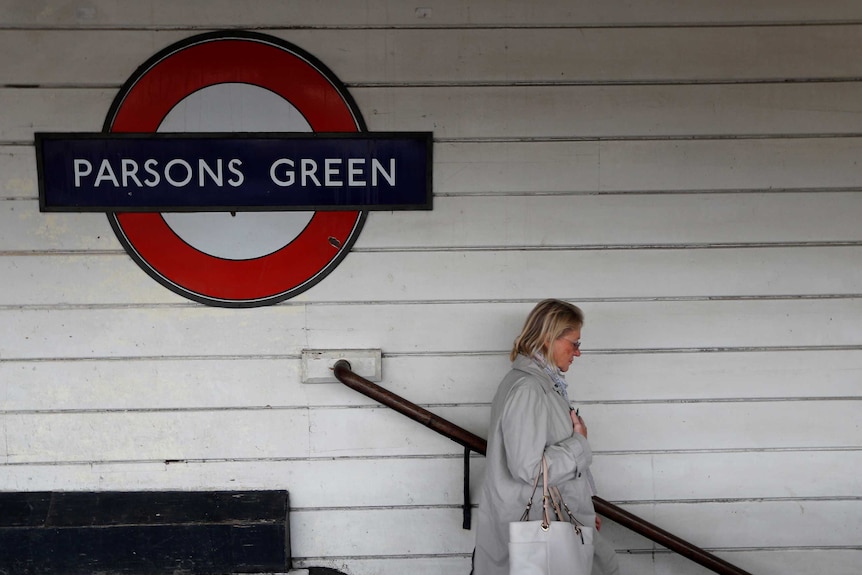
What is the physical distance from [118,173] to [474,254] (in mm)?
1164

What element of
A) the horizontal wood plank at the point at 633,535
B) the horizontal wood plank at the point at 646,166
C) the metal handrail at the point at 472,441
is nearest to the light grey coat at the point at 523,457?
the metal handrail at the point at 472,441

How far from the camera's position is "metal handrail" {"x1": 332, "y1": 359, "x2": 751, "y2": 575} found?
2.45m

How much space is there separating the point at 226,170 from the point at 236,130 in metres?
0.13

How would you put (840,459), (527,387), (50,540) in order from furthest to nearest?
1. (840,459)
2. (50,540)
3. (527,387)

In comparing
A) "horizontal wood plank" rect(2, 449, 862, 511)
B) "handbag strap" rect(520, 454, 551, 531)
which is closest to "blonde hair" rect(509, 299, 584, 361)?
"handbag strap" rect(520, 454, 551, 531)

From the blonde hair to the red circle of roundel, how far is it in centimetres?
67

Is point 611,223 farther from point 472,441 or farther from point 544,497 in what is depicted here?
point 544,497

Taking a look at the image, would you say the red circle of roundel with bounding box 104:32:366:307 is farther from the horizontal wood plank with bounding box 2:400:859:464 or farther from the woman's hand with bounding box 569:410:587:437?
the woman's hand with bounding box 569:410:587:437

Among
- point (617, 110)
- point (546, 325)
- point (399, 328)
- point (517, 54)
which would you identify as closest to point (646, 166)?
point (617, 110)

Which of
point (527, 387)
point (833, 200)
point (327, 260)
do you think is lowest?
point (527, 387)

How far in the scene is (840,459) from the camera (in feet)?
8.64

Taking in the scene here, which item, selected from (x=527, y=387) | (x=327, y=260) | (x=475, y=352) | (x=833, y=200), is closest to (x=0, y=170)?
(x=327, y=260)

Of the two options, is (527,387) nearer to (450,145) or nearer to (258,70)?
(450,145)

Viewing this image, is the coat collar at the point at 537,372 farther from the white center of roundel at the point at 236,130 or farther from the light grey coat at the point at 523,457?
the white center of roundel at the point at 236,130
